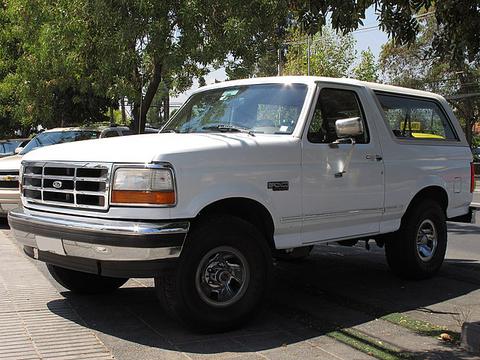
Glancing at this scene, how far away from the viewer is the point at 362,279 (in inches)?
274

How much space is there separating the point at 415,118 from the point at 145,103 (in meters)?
7.01

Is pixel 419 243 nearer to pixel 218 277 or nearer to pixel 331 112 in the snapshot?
pixel 331 112

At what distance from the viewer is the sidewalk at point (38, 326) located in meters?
4.34

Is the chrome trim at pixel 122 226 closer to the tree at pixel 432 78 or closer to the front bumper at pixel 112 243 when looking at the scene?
the front bumper at pixel 112 243

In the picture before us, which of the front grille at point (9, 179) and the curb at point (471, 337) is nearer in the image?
the curb at point (471, 337)

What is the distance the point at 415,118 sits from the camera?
7023 mm

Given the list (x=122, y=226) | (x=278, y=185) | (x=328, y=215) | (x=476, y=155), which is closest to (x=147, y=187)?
(x=122, y=226)

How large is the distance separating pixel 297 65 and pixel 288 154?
3073 cm

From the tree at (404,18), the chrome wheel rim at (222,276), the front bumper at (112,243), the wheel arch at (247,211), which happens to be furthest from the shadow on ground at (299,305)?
the tree at (404,18)

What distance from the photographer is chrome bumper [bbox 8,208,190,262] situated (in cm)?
430

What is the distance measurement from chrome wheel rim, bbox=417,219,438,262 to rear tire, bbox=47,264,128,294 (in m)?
3.45

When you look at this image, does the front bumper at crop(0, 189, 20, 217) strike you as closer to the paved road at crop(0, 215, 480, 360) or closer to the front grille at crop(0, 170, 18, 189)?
the front grille at crop(0, 170, 18, 189)

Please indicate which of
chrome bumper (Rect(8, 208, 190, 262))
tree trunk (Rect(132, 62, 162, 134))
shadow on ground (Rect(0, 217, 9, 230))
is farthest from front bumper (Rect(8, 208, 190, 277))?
tree trunk (Rect(132, 62, 162, 134))

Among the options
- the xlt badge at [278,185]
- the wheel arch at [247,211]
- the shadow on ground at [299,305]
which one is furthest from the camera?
the xlt badge at [278,185]
